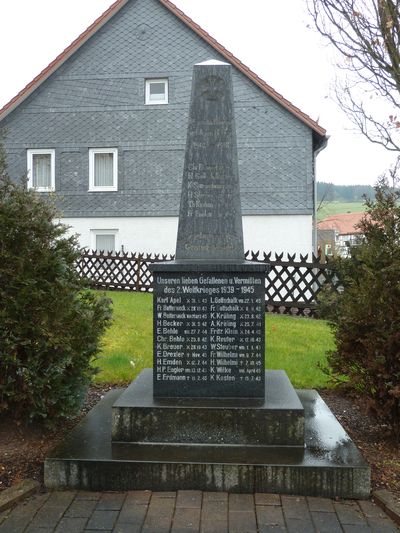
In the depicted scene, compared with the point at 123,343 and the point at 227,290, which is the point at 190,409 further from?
the point at 123,343

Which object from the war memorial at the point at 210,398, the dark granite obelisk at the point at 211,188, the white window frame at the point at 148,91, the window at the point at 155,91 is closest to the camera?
the war memorial at the point at 210,398

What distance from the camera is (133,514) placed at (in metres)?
3.70

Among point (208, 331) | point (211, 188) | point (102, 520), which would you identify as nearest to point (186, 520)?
point (102, 520)

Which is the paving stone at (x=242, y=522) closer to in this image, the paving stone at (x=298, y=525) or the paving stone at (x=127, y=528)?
the paving stone at (x=298, y=525)

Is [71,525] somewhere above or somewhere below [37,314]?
below

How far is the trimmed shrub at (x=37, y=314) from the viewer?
14.9 feet

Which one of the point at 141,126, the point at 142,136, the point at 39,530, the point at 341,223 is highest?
the point at 141,126

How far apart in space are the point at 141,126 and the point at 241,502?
17.2 meters

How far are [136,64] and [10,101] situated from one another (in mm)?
4683

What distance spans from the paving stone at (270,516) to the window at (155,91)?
17.5 meters

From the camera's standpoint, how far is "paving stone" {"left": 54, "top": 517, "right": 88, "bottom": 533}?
3490mm

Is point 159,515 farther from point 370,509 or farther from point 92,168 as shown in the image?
point 92,168

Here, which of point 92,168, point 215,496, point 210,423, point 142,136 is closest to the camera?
point 215,496

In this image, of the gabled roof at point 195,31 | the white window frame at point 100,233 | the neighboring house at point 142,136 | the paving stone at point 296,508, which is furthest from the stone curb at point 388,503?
the white window frame at point 100,233
